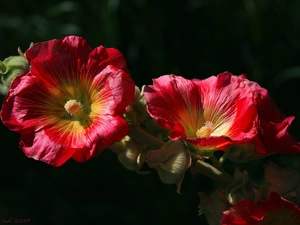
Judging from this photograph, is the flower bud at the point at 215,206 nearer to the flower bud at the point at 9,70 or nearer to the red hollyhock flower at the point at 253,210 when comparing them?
the red hollyhock flower at the point at 253,210

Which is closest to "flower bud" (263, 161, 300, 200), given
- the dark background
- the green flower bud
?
the green flower bud

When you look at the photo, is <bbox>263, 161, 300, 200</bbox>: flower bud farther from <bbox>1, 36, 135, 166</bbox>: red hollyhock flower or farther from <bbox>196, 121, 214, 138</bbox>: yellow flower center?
<bbox>1, 36, 135, 166</bbox>: red hollyhock flower

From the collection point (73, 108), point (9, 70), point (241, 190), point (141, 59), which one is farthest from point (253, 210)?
point (141, 59)

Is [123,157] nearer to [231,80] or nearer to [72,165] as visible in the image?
[231,80]

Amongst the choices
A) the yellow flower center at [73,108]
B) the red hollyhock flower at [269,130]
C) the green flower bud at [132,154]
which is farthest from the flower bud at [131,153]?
the red hollyhock flower at [269,130]

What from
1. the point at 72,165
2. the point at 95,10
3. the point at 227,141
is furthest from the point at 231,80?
the point at 95,10

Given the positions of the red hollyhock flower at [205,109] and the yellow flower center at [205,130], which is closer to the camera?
the red hollyhock flower at [205,109]

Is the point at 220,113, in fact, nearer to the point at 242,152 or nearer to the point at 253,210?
the point at 242,152
